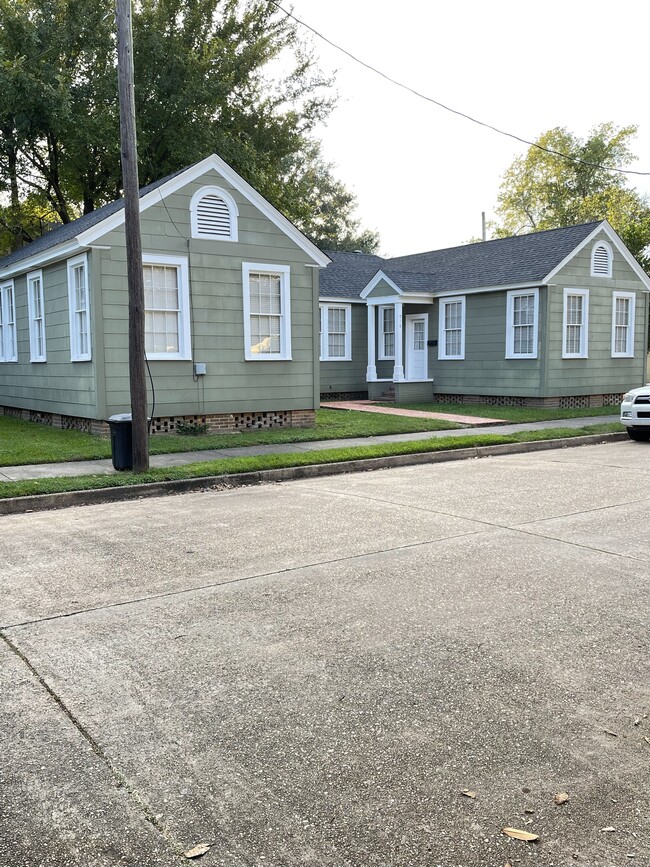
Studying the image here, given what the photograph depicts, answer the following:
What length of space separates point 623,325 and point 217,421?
1451 centimetres

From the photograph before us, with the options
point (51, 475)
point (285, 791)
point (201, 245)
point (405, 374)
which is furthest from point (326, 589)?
point (405, 374)

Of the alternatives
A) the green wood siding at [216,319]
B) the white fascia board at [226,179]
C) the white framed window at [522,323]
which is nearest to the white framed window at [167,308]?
the green wood siding at [216,319]

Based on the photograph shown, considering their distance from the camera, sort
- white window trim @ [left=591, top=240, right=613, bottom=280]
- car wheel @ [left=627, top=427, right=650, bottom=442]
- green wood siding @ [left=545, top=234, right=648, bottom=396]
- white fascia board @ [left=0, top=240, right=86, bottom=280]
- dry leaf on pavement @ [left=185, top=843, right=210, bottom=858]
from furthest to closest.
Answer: white window trim @ [left=591, top=240, right=613, bottom=280]
green wood siding @ [left=545, top=234, right=648, bottom=396]
car wheel @ [left=627, top=427, right=650, bottom=442]
white fascia board @ [left=0, top=240, right=86, bottom=280]
dry leaf on pavement @ [left=185, top=843, right=210, bottom=858]

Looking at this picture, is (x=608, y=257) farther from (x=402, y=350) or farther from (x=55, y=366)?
(x=55, y=366)

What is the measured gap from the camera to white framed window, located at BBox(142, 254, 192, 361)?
47.8ft

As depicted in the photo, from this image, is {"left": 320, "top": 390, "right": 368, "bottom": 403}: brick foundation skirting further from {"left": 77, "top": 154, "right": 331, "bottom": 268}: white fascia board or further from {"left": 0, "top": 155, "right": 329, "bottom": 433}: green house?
{"left": 77, "top": 154, "right": 331, "bottom": 268}: white fascia board

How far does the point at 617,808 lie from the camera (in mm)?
2824

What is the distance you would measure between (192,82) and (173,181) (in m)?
13.1

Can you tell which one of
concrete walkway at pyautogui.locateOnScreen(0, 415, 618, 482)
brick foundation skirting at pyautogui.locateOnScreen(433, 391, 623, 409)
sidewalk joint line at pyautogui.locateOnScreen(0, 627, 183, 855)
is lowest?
sidewalk joint line at pyautogui.locateOnScreen(0, 627, 183, 855)

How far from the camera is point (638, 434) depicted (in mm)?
15477

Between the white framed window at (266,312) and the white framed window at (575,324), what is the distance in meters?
9.42

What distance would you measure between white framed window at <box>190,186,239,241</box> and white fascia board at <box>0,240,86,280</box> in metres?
2.31

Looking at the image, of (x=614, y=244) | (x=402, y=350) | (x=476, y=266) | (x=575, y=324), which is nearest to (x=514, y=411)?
(x=575, y=324)

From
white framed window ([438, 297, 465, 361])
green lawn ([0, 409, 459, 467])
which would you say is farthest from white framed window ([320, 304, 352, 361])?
green lawn ([0, 409, 459, 467])
